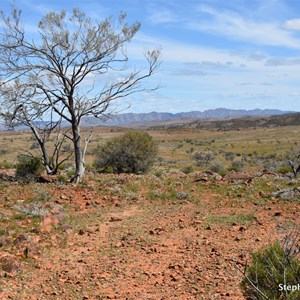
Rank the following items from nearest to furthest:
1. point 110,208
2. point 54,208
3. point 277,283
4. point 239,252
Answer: point 277,283 → point 239,252 → point 54,208 → point 110,208

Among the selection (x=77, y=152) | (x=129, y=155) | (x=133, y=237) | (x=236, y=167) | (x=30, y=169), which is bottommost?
(x=236, y=167)

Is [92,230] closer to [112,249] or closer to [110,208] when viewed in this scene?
[112,249]

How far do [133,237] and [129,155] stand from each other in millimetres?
12864

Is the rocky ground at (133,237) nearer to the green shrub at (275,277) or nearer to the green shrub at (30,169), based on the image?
the green shrub at (275,277)

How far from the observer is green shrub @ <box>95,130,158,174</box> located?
68.3 feet

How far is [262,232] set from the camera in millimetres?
7988

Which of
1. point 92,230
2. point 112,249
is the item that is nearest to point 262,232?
point 112,249

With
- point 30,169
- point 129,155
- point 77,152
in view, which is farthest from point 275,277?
point 129,155

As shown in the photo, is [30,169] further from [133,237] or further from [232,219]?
[232,219]

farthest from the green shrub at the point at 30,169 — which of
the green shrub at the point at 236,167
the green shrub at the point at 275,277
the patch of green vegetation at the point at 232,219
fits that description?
the green shrub at the point at 236,167

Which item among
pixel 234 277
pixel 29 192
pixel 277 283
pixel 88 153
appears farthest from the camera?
pixel 88 153

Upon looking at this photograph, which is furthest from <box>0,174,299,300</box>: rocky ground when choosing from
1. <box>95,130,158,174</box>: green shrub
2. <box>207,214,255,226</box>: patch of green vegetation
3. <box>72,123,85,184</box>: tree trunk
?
<box>95,130,158,174</box>: green shrub

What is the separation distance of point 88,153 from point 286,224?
3811 cm

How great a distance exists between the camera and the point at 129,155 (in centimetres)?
2072
